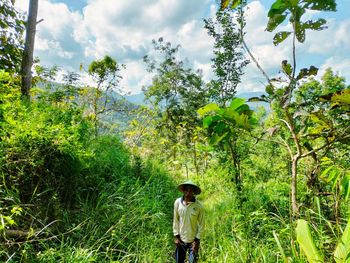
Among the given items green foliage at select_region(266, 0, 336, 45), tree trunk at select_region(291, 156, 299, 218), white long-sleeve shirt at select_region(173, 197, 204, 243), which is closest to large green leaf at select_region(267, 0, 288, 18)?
green foliage at select_region(266, 0, 336, 45)

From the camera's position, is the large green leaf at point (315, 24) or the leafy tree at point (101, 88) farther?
the leafy tree at point (101, 88)

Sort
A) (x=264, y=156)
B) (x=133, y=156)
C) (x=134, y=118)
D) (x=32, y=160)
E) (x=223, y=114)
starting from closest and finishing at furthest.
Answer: (x=223, y=114) < (x=32, y=160) < (x=133, y=156) < (x=264, y=156) < (x=134, y=118)

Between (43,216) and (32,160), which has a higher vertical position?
(32,160)

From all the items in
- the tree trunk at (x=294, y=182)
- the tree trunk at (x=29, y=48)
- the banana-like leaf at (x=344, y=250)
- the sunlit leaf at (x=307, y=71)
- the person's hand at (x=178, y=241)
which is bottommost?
the person's hand at (x=178, y=241)

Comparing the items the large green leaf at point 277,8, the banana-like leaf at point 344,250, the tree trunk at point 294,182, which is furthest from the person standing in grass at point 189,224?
the large green leaf at point 277,8

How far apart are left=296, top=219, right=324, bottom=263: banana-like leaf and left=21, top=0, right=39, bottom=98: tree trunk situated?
6637mm

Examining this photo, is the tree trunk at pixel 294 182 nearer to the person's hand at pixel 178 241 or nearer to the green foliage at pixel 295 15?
the green foliage at pixel 295 15

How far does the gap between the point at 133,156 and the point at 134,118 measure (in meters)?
4.04

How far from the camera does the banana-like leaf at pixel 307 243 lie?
2.21 metres

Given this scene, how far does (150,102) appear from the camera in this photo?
12.3 metres

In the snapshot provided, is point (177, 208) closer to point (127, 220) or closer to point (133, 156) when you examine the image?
point (127, 220)

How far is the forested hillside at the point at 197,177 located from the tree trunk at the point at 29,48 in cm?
3

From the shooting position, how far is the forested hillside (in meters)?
2.45

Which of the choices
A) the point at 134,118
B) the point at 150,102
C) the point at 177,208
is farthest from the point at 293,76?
the point at 150,102
